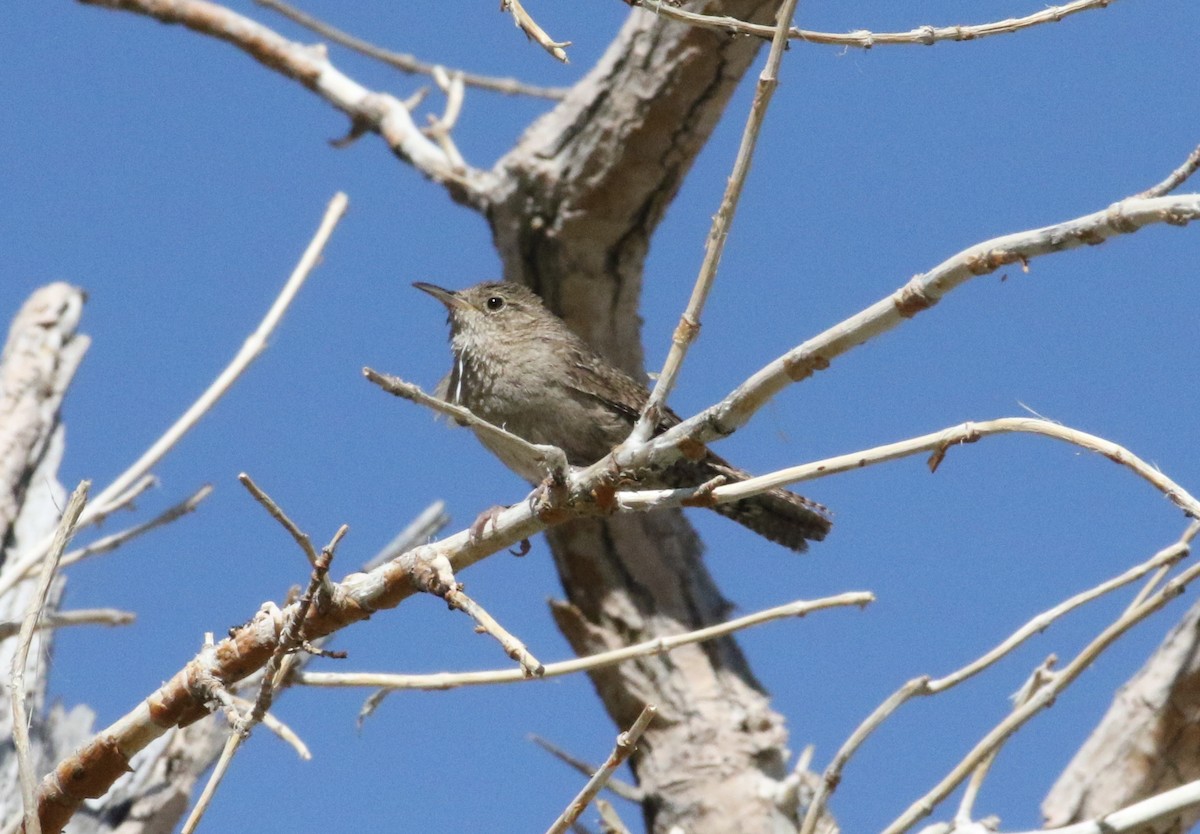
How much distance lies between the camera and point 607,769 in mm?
2352

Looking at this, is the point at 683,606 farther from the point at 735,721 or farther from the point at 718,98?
the point at 718,98

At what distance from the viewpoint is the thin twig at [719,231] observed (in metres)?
2.35

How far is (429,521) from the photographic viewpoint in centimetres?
447

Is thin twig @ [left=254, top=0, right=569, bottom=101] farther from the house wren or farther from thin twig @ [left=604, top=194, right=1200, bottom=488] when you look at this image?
thin twig @ [left=604, top=194, right=1200, bottom=488]

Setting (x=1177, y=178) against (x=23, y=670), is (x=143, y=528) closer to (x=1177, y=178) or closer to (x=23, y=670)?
(x=23, y=670)

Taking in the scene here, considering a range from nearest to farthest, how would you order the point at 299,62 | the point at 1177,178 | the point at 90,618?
the point at 1177,178 < the point at 90,618 < the point at 299,62

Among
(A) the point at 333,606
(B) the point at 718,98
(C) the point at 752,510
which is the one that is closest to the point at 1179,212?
(A) the point at 333,606

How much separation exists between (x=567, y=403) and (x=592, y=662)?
264 centimetres

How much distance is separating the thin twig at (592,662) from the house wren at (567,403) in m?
2.14

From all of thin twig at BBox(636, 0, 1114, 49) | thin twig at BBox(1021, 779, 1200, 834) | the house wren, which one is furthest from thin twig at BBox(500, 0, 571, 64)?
the house wren

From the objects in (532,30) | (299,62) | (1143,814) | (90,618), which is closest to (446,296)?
(299,62)

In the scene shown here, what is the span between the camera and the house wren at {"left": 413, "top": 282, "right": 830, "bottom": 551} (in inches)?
201

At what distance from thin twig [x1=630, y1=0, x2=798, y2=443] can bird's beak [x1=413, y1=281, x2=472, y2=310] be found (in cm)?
339

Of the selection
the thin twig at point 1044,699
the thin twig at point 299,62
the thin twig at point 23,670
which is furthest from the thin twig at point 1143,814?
the thin twig at point 299,62
